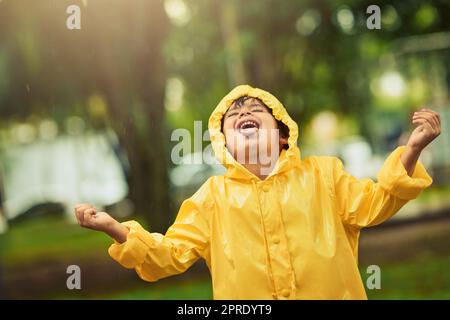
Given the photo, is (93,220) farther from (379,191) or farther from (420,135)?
(420,135)

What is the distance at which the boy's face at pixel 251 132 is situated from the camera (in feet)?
11.4

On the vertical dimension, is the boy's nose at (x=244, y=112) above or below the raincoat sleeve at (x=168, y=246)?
above

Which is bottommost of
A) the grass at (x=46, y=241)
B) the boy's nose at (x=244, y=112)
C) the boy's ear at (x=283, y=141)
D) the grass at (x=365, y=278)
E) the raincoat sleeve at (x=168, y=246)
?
the grass at (x=46, y=241)

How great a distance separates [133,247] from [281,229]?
0.66 metres

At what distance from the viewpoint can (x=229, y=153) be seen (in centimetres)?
351

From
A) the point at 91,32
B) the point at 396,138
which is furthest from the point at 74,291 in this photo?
the point at 396,138

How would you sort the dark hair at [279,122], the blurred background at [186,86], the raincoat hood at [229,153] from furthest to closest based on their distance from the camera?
the blurred background at [186,86] → the dark hair at [279,122] → the raincoat hood at [229,153]

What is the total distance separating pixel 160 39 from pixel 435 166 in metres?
5.59

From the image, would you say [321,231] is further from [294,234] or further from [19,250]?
[19,250]

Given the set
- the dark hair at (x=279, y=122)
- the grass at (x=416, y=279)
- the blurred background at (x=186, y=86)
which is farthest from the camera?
the blurred background at (x=186, y=86)

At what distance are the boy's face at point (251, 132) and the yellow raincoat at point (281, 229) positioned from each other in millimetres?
64

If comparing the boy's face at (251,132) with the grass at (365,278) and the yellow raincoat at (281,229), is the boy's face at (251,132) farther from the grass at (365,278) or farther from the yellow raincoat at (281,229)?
the grass at (365,278)

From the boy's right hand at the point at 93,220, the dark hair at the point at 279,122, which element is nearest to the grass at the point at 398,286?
the dark hair at the point at 279,122
